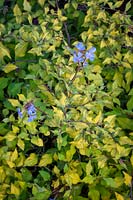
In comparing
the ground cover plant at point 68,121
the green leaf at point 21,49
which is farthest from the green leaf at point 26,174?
the green leaf at point 21,49

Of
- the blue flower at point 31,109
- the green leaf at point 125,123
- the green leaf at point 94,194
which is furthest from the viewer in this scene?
the green leaf at point 125,123

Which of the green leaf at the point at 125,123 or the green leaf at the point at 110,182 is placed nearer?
the green leaf at the point at 110,182

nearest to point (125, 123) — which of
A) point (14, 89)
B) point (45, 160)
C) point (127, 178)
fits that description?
point (127, 178)

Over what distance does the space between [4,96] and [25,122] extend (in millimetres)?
358

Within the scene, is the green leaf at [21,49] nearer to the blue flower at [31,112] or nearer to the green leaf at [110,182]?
the blue flower at [31,112]

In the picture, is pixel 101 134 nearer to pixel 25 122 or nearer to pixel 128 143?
pixel 128 143

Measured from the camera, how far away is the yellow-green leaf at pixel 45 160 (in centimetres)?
142

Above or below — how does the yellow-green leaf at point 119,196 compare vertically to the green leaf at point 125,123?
below

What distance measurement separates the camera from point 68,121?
1.32 m

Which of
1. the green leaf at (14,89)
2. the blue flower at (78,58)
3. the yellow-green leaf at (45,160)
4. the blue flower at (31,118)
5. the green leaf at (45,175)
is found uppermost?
the blue flower at (78,58)

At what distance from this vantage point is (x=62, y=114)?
4.21 ft

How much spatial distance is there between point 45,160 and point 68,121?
196 millimetres

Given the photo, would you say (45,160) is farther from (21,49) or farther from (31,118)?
(21,49)

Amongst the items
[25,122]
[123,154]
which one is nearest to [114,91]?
[123,154]
